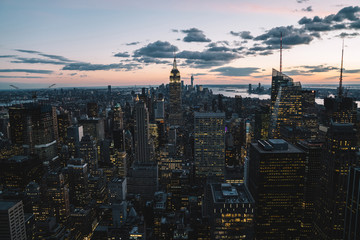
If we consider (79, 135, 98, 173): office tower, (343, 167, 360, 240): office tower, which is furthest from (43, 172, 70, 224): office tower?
(343, 167, 360, 240): office tower

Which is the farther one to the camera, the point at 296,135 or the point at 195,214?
the point at 296,135

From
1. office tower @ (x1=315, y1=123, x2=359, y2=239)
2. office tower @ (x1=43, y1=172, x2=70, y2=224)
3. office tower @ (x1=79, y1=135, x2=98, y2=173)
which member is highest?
office tower @ (x1=315, y1=123, x2=359, y2=239)

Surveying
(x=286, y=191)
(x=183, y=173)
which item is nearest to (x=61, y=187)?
(x=183, y=173)

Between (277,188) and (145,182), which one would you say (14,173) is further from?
(277,188)

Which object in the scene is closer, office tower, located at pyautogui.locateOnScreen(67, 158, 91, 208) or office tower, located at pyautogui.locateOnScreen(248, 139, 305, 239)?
office tower, located at pyautogui.locateOnScreen(248, 139, 305, 239)

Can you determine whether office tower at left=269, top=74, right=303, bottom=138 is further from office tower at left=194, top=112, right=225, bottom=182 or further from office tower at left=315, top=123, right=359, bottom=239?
office tower at left=315, top=123, right=359, bottom=239

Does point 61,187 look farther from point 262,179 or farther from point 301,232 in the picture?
point 301,232

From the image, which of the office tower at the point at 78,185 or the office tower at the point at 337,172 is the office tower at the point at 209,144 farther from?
the office tower at the point at 337,172
